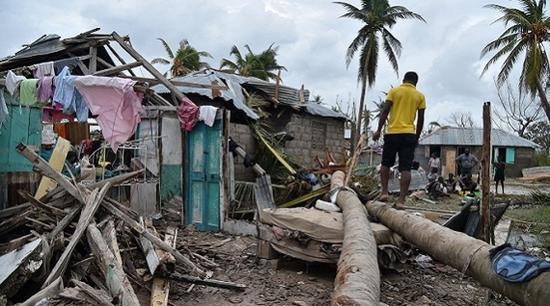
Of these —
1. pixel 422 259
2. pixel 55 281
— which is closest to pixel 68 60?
pixel 55 281

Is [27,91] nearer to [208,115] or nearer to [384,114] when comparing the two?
[208,115]

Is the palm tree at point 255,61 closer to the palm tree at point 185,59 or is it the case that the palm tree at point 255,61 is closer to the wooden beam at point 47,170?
the palm tree at point 185,59

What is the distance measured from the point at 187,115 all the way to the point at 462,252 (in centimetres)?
611

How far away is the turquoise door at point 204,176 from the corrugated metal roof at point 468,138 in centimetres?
2662

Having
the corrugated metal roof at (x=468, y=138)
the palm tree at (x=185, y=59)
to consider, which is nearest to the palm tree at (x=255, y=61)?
the palm tree at (x=185, y=59)

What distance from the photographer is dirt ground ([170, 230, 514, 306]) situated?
493cm

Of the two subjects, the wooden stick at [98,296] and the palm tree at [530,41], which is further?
the palm tree at [530,41]

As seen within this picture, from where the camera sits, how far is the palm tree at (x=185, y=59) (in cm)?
2856

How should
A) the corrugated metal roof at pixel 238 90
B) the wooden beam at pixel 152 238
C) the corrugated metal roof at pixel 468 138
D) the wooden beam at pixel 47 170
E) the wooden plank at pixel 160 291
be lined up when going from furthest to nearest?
the corrugated metal roof at pixel 468 138
the corrugated metal roof at pixel 238 90
the wooden beam at pixel 47 170
the wooden beam at pixel 152 238
the wooden plank at pixel 160 291

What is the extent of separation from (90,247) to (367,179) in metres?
9.03

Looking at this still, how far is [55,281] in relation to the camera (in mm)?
4453

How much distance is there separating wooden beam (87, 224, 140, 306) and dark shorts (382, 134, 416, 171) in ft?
12.2

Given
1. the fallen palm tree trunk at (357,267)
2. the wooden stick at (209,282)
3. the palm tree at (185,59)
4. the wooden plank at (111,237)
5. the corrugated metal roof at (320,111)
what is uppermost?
the palm tree at (185,59)

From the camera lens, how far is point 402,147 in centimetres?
621
